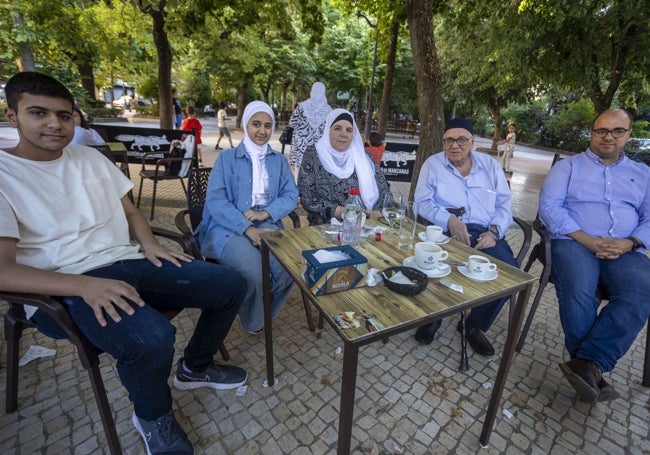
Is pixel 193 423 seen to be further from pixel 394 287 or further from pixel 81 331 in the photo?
pixel 394 287

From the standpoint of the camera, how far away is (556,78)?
6078mm

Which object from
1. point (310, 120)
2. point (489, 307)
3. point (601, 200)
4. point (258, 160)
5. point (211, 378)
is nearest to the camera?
point (211, 378)

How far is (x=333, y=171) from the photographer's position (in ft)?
8.98

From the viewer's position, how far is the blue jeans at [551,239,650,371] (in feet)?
6.49

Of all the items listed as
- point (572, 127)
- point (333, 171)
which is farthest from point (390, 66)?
point (572, 127)

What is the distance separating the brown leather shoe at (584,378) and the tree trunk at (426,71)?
3.27 meters

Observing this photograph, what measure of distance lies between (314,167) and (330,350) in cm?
144

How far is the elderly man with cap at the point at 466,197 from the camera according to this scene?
8.20 feet

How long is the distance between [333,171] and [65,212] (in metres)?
1.78

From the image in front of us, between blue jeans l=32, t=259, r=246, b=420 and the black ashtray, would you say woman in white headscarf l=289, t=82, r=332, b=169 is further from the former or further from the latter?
the black ashtray

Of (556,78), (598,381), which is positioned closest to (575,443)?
(598,381)

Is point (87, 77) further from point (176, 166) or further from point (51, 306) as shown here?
point (51, 306)

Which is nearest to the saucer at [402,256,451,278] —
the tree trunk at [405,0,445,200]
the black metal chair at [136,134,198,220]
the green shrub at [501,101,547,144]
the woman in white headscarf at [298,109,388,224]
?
the woman in white headscarf at [298,109,388,224]

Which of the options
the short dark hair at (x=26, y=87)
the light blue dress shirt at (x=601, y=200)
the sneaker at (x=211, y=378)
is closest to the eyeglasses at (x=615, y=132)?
the light blue dress shirt at (x=601, y=200)
